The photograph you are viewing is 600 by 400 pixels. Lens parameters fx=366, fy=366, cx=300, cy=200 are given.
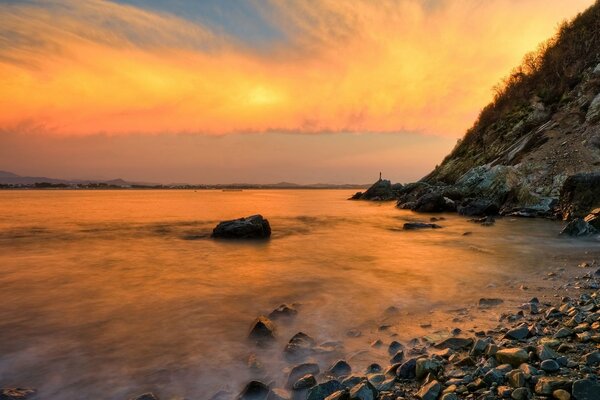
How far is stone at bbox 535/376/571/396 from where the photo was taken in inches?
122

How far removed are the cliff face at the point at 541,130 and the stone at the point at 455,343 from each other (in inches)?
820

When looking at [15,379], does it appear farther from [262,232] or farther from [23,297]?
[262,232]

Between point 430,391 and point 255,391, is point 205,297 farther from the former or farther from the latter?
point 430,391

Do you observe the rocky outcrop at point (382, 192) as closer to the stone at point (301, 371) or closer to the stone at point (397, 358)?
the stone at point (397, 358)

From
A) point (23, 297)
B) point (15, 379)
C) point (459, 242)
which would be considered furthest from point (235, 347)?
point (459, 242)

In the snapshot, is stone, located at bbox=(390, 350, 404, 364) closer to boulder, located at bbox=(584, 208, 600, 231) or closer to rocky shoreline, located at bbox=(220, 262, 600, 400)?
rocky shoreline, located at bbox=(220, 262, 600, 400)

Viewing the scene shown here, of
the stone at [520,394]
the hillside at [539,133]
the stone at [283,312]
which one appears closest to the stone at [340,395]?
the stone at [520,394]

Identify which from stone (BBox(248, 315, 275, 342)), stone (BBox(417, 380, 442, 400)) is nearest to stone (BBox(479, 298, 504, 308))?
stone (BBox(417, 380, 442, 400))

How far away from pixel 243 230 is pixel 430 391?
13.8 m

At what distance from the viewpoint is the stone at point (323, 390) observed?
371 centimetres

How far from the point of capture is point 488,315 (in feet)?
19.4

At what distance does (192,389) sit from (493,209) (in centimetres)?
2542

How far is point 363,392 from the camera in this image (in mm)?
3500

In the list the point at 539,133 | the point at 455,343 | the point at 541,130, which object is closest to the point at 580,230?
the point at 455,343
